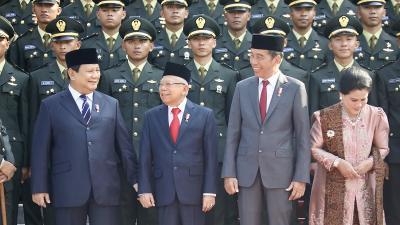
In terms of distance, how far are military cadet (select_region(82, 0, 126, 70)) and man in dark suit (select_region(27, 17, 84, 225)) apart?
451mm

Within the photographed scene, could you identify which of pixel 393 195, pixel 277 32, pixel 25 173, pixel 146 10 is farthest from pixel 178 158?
pixel 146 10

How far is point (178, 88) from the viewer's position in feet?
24.6

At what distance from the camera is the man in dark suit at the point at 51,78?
8.66m

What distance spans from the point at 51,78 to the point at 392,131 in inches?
139

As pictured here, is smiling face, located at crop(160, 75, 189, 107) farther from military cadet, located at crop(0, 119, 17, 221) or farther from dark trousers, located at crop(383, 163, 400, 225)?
dark trousers, located at crop(383, 163, 400, 225)

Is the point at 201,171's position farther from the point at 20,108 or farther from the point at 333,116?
the point at 20,108

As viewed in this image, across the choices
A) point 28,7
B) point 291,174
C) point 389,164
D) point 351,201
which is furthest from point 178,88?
point 28,7

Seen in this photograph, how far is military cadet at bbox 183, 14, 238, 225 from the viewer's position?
849 cm

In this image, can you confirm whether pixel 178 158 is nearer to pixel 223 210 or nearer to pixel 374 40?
pixel 223 210

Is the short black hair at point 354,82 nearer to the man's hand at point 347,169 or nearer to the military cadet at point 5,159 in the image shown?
the man's hand at point 347,169

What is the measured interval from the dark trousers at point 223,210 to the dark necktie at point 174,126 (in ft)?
3.39

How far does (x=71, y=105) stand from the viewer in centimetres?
750

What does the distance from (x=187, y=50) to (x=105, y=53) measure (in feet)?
3.04

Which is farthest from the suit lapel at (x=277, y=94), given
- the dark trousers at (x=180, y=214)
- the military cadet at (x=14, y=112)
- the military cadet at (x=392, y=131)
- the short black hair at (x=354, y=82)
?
the military cadet at (x=14, y=112)
